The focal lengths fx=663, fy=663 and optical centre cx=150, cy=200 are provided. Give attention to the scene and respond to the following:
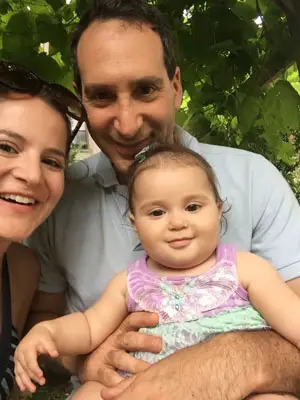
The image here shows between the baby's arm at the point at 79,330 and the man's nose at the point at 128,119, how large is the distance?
15.8 inches

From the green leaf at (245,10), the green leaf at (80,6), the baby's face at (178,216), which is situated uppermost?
the green leaf at (80,6)

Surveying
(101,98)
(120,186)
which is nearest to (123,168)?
(120,186)

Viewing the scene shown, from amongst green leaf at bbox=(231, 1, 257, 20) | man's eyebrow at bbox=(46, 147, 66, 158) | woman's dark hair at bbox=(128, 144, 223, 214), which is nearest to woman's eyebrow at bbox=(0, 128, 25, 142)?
man's eyebrow at bbox=(46, 147, 66, 158)

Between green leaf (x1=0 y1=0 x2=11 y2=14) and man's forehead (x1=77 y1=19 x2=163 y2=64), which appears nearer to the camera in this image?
man's forehead (x1=77 y1=19 x2=163 y2=64)

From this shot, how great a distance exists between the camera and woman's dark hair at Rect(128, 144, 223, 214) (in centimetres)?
168

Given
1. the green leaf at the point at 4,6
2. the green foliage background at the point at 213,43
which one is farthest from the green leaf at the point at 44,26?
the green leaf at the point at 4,6

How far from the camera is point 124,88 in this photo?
188 cm

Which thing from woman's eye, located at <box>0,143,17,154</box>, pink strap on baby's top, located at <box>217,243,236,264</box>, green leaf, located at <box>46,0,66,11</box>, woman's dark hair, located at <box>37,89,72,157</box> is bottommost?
pink strap on baby's top, located at <box>217,243,236,264</box>

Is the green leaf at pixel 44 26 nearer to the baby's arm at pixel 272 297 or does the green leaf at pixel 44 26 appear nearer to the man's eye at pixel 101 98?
the man's eye at pixel 101 98

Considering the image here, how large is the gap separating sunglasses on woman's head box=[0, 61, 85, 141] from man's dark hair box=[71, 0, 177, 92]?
19 centimetres

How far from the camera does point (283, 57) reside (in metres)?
2.46

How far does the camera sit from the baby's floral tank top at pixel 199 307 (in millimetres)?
1616

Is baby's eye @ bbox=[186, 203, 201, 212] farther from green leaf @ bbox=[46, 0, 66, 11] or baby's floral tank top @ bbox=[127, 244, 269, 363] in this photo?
green leaf @ bbox=[46, 0, 66, 11]

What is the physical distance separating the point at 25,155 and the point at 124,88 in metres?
0.37
